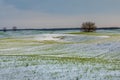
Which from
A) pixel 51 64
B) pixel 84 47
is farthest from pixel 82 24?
pixel 51 64

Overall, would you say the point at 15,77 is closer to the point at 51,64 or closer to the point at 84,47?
the point at 51,64

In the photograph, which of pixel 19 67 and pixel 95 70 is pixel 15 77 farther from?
pixel 95 70

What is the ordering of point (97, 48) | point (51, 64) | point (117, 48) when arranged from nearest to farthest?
point (51, 64), point (117, 48), point (97, 48)

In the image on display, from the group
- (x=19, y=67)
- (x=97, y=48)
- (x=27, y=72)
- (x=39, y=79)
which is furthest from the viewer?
(x=97, y=48)

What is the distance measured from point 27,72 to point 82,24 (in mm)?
111852

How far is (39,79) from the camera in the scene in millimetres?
18641

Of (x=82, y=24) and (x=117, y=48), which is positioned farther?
(x=82, y=24)

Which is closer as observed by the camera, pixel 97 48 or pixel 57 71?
pixel 57 71

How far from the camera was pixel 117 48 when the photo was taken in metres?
37.2

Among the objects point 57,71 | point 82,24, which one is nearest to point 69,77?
point 57,71

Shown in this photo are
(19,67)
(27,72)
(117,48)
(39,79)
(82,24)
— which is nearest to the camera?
(39,79)

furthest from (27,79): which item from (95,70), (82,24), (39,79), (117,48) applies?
(82,24)

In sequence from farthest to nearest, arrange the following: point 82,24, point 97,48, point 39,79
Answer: point 82,24
point 97,48
point 39,79

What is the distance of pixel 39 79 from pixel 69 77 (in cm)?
193
